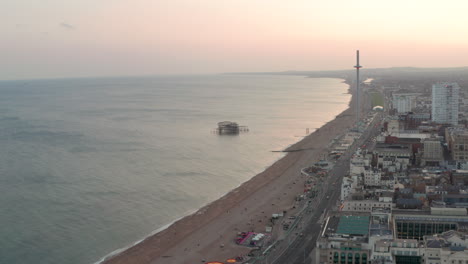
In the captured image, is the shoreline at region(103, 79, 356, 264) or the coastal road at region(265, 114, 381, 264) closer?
the coastal road at region(265, 114, 381, 264)

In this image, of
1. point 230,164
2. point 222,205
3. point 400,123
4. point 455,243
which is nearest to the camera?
point 455,243

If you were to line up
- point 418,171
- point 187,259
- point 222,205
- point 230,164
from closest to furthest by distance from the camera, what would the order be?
point 187,259 < point 222,205 < point 418,171 < point 230,164

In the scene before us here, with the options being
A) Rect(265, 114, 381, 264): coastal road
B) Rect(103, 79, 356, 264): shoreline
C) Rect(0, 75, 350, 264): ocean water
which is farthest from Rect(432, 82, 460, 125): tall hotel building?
Rect(103, 79, 356, 264): shoreline

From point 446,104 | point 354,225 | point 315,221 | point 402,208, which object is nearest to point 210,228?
point 315,221

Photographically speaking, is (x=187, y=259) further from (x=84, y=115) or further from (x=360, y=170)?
(x=84, y=115)

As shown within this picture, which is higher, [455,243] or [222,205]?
[455,243]

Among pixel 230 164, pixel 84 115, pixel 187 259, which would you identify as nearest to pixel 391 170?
pixel 230 164

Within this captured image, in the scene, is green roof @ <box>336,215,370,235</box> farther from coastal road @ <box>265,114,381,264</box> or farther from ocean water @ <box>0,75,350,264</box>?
ocean water @ <box>0,75,350,264</box>
